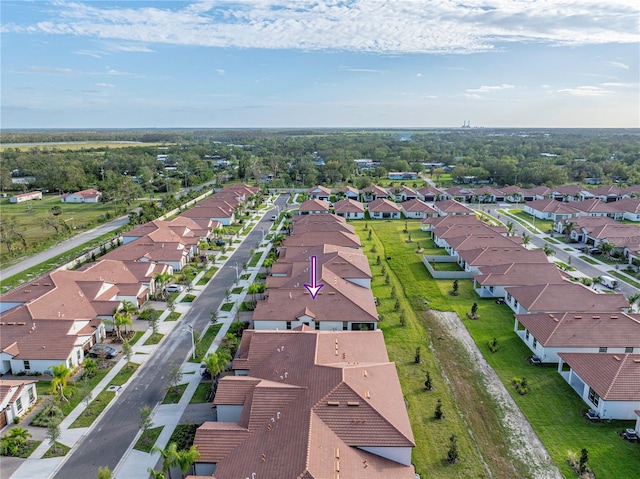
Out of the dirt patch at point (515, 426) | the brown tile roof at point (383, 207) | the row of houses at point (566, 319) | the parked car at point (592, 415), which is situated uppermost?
the row of houses at point (566, 319)

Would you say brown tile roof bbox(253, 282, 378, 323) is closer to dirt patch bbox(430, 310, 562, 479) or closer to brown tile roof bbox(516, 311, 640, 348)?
dirt patch bbox(430, 310, 562, 479)

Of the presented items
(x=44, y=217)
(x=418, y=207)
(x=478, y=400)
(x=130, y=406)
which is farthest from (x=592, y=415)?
(x=44, y=217)

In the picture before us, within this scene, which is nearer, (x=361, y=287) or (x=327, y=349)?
(x=327, y=349)

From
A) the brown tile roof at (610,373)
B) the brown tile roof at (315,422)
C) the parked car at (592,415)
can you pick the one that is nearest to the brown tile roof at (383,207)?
the brown tile roof at (610,373)

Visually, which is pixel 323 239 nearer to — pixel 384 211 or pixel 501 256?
pixel 501 256

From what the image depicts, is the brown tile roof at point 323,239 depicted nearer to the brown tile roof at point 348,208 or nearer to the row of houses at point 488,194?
the brown tile roof at point 348,208

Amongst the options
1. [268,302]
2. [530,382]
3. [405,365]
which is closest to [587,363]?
[530,382]

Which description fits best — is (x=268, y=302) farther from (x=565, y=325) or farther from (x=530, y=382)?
(x=565, y=325)
